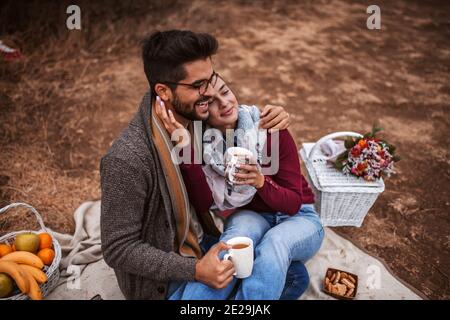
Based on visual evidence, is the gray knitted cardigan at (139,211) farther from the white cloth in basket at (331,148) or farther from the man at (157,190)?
the white cloth in basket at (331,148)

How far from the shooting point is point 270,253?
2.25 metres

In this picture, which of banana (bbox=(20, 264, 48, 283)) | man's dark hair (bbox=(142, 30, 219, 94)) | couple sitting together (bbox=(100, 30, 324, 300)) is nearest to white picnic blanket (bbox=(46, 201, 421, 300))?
banana (bbox=(20, 264, 48, 283))

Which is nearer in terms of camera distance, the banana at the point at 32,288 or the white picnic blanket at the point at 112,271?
the banana at the point at 32,288

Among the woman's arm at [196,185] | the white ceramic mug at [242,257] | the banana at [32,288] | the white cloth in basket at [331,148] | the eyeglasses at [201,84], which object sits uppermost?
the eyeglasses at [201,84]

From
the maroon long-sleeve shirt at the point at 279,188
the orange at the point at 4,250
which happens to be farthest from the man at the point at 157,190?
the orange at the point at 4,250

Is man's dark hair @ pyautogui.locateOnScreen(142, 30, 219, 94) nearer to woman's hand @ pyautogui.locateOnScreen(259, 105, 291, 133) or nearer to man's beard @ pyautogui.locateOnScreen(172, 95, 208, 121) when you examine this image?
man's beard @ pyautogui.locateOnScreen(172, 95, 208, 121)

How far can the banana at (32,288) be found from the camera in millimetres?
2514

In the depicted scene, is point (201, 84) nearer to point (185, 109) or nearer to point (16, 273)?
point (185, 109)

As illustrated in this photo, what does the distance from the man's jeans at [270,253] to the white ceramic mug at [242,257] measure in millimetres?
91

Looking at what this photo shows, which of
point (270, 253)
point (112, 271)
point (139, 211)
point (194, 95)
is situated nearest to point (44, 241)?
point (112, 271)

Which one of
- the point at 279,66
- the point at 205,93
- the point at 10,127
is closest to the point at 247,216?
the point at 205,93

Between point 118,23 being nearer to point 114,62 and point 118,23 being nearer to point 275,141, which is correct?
point 114,62

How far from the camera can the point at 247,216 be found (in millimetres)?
2633

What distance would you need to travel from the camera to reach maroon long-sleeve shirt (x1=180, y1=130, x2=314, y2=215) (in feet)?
7.72
